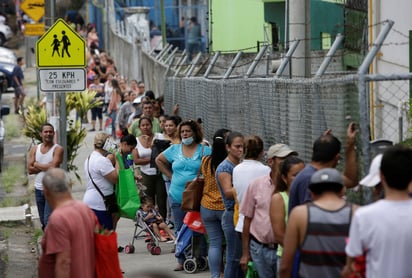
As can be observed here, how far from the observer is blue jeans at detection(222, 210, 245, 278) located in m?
11.3

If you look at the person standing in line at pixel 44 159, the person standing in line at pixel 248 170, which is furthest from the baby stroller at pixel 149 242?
the person standing in line at pixel 248 170

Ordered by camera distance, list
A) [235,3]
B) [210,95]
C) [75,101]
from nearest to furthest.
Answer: [210,95] < [75,101] < [235,3]

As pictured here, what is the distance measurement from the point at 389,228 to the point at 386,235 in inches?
1.7

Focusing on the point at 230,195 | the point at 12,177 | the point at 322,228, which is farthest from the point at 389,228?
the point at 12,177

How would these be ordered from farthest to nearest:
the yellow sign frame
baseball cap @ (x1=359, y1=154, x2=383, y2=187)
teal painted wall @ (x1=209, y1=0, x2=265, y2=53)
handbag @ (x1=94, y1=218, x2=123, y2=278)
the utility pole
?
teal painted wall @ (x1=209, y1=0, x2=265, y2=53) < the yellow sign frame < the utility pole < handbag @ (x1=94, y1=218, x2=123, y2=278) < baseball cap @ (x1=359, y1=154, x2=383, y2=187)

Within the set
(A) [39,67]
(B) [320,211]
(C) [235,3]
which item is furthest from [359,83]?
(C) [235,3]

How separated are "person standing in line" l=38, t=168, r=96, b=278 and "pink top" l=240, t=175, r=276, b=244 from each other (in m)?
A: 1.66

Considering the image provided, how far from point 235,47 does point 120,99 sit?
30.1ft

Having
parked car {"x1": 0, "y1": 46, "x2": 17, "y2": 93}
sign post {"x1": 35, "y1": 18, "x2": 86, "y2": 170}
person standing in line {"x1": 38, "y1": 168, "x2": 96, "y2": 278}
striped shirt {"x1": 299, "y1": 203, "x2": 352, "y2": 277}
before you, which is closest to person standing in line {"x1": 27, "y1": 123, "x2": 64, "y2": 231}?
sign post {"x1": 35, "y1": 18, "x2": 86, "y2": 170}

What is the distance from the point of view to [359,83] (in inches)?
334

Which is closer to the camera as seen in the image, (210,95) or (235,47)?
(210,95)

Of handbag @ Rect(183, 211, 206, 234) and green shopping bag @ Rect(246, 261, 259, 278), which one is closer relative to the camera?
green shopping bag @ Rect(246, 261, 259, 278)

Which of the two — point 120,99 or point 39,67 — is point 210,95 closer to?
point 39,67

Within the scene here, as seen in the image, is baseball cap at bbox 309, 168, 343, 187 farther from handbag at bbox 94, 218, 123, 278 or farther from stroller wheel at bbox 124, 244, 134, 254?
stroller wheel at bbox 124, 244, 134, 254
